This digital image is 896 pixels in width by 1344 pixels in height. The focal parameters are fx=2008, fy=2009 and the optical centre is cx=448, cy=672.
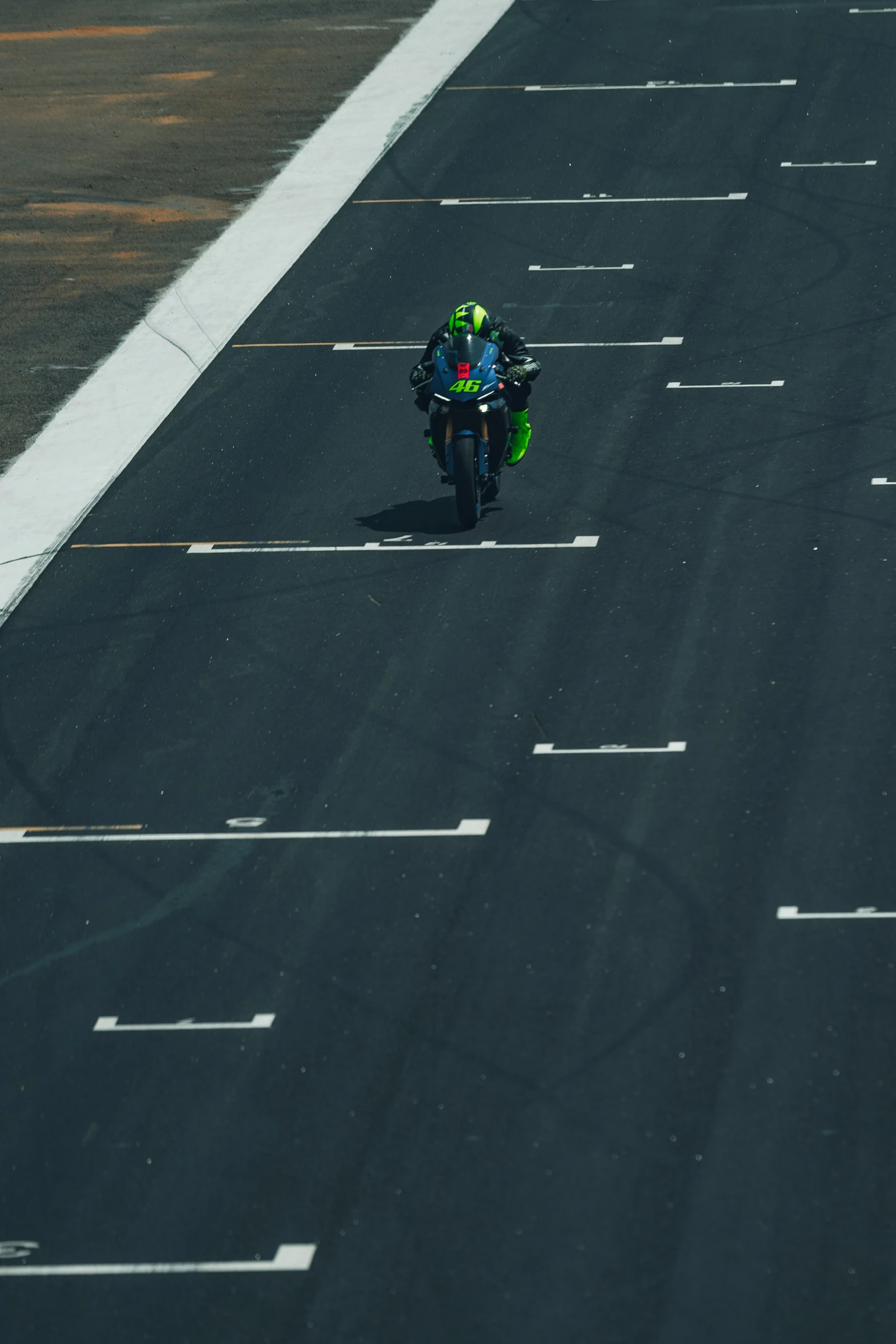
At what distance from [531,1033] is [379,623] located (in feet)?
17.8

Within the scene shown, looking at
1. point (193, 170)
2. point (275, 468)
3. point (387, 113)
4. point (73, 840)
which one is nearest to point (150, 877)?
point (73, 840)

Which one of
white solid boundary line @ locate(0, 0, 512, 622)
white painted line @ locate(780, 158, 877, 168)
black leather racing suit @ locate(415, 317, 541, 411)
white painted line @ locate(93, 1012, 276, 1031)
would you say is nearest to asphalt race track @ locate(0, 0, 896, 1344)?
white painted line @ locate(93, 1012, 276, 1031)

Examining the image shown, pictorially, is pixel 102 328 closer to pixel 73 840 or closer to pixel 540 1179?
pixel 73 840

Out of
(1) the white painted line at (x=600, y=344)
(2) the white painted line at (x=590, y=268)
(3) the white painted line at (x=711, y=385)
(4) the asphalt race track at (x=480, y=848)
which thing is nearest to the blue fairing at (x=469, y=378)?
(4) the asphalt race track at (x=480, y=848)

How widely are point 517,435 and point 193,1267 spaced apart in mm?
9880

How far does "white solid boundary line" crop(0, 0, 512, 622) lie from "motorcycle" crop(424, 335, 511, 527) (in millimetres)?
3582

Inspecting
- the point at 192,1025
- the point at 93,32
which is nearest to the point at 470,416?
the point at 192,1025

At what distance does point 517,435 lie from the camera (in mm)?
17969

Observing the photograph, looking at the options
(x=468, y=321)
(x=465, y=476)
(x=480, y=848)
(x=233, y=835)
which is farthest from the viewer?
(x=468, y=321)

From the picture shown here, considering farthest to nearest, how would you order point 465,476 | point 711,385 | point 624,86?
point 624,86
point 711,385
point 465,476

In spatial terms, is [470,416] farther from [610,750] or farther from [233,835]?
[233,835]

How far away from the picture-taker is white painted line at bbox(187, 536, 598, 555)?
55.3 ft

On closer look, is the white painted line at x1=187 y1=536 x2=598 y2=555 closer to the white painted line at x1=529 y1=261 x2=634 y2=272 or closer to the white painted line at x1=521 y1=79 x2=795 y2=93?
the white painted line at x1=529 y1=261 x2=634 y2=272

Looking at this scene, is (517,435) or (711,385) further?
(711,385)
